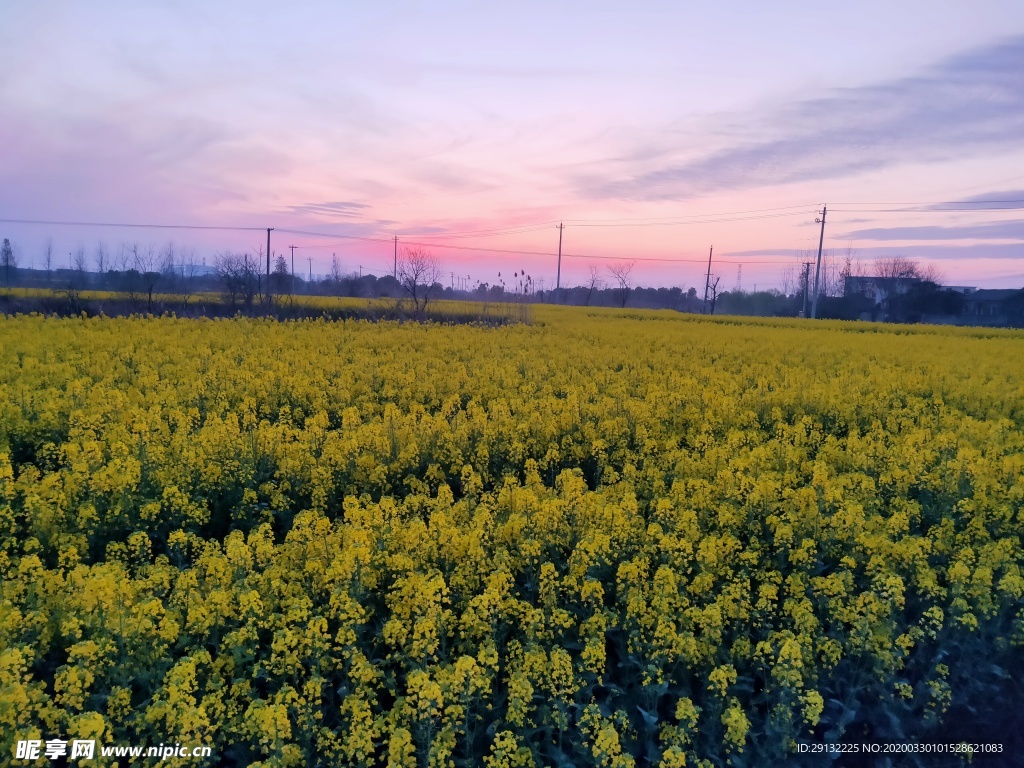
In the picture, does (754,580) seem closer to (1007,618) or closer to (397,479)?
(1007,618)

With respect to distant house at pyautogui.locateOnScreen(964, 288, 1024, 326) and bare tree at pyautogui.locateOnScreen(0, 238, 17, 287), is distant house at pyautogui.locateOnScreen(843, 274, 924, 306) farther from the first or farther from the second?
bare tree at pyautogui.locateOnScreen(0, 238, 17, 287)

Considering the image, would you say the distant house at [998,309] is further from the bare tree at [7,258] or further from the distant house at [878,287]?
the bare tree at [7,258]

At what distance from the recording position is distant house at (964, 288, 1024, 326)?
206 feet

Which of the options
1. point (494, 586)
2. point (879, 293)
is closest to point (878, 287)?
point (879, 293)

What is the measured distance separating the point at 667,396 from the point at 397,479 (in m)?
5.75

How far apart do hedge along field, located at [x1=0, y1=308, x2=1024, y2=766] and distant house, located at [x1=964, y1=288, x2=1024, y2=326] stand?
67.8m

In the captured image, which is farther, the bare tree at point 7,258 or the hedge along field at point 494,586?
the bare tree at point 7,258

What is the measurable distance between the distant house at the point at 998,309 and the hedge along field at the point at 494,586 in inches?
2670

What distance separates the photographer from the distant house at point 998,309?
206 ft

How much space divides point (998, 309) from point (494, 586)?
266 feet

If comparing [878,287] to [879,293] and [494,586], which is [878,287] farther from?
[494,586]

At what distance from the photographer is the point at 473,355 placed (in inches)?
674

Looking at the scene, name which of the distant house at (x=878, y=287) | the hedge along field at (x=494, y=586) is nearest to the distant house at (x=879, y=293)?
the distant house at (x=878, y=287)

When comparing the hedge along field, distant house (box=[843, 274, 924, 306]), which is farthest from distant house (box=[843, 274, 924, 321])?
the hedge along field
